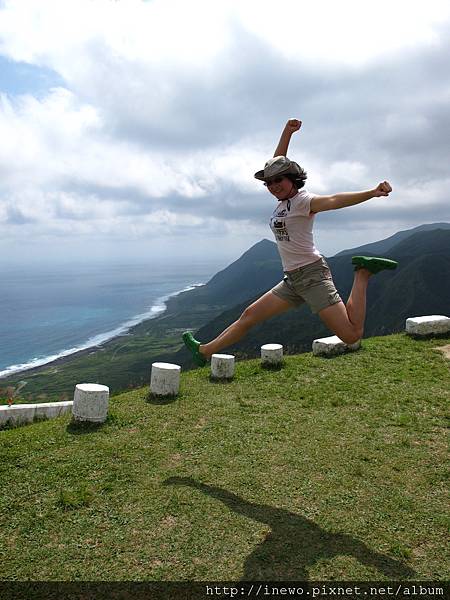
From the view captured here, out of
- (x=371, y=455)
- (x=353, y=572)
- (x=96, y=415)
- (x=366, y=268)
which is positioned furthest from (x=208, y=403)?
(x=353, y=572)

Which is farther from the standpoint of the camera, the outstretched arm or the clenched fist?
the clenched fist

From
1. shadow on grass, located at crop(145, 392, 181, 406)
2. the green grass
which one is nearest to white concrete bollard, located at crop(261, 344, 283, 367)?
the green grass

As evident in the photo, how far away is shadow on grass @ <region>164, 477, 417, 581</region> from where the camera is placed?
409 cm

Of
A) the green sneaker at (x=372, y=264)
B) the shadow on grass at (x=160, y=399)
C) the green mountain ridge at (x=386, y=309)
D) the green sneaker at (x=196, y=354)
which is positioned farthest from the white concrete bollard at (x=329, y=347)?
the green mountain ridge at (x=386, y=309)

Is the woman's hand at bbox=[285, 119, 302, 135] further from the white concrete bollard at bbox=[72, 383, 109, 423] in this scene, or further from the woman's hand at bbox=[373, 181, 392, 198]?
the white concrete bollard at bbox=[72, 383, 109, 423]

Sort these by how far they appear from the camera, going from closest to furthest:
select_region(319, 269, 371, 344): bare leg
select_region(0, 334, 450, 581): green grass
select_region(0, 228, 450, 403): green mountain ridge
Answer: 1. select_region(0, 334, 450, 581): green grass
2. select_region(319, 269, 371, 344): bare leg
3. select_region(0, 228, 450, 403): green mountain ridge

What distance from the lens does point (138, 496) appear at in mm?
5426

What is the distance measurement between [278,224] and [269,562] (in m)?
3.96

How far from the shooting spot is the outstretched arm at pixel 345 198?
509 cm

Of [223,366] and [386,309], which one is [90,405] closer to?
[223,366]

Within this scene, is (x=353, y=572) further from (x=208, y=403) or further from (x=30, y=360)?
(x=30, y=360)

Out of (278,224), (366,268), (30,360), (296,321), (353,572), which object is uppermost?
(278,224)

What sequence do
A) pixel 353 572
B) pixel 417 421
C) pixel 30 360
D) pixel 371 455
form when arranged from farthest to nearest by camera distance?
1. pixel 30 360
2. pixel 417 421
3. pixel 371 455
4. pixel 353 572

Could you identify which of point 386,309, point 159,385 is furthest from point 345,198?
point 386,309
